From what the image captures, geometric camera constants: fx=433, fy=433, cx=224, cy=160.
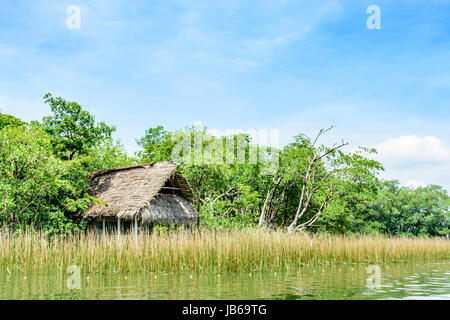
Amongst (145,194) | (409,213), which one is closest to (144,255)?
(145,194)

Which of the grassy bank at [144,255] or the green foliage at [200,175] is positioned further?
the green foliage at [200,175]

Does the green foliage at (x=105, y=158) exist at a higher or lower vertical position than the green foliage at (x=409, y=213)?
higher

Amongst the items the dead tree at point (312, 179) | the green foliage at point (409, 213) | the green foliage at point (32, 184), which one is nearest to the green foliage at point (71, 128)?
the green foliage at point (32, 184)

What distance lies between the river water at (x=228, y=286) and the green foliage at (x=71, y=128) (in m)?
9.95

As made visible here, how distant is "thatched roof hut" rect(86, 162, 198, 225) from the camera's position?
13.6 meters

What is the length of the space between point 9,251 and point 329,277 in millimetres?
5869

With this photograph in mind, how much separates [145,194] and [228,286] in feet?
26.6

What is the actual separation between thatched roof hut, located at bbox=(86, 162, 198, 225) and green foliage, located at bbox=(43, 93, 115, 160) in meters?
1.50

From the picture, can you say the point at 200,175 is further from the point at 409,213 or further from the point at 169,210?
the point at 409,213

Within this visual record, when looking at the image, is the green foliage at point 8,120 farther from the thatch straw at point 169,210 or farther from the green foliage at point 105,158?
the thatch straw at point 169,210

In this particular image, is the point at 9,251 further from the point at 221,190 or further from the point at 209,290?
the point at 221,190

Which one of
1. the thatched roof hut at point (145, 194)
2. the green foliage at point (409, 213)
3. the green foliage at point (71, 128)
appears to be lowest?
the green foliage at point (409, 213)

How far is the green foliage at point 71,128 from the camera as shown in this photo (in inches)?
671

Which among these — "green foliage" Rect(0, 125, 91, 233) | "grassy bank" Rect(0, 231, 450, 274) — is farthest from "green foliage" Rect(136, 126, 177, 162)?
"grassy bank" Rect(0, 231, 450, 274)
